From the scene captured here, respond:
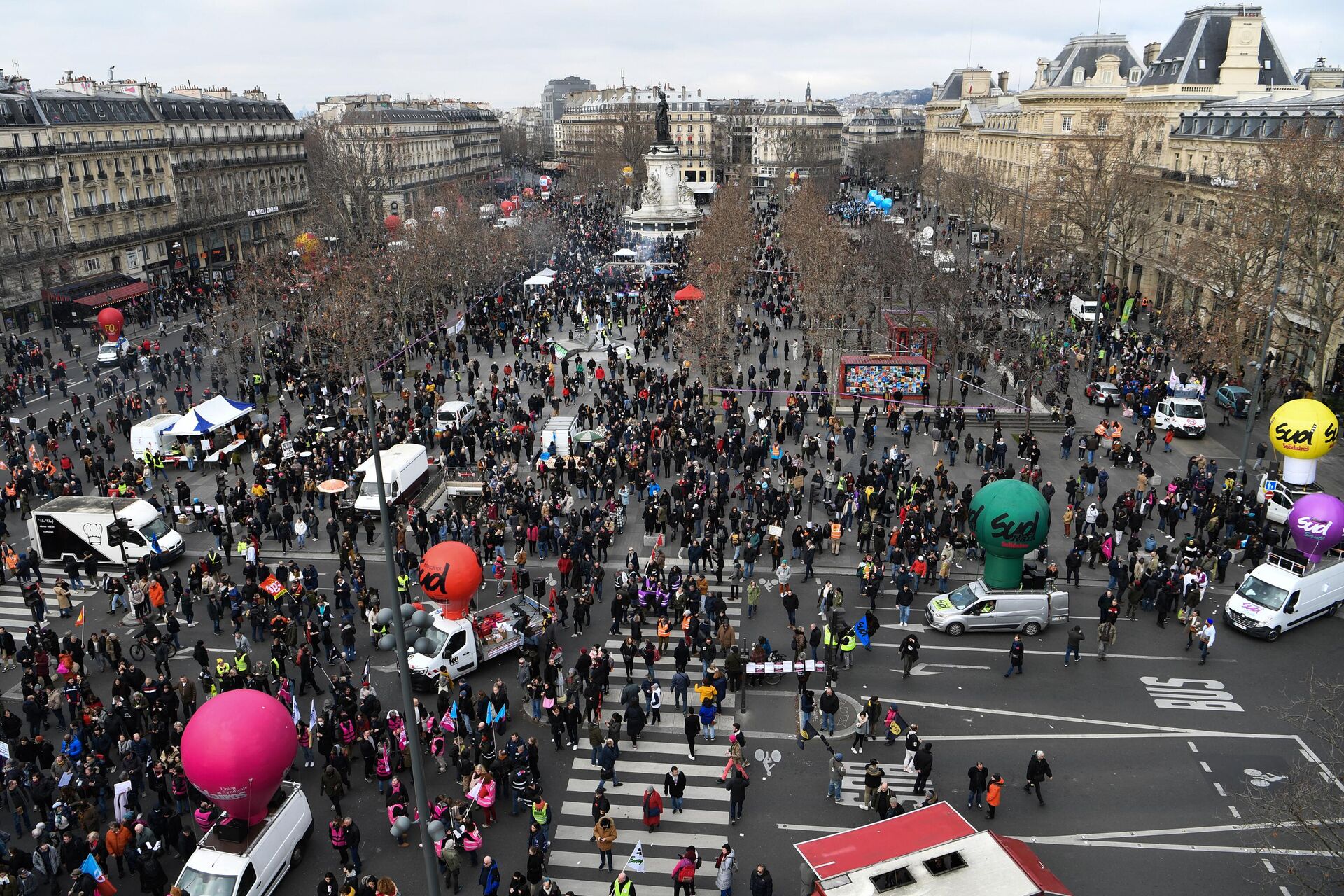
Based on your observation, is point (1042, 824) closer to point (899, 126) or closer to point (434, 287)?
point (434, 287)

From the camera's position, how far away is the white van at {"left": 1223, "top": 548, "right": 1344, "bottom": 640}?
22266 mm

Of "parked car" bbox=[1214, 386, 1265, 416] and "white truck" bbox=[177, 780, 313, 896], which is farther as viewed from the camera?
"parked car" bbox=[1214, 386, 1265, 416]

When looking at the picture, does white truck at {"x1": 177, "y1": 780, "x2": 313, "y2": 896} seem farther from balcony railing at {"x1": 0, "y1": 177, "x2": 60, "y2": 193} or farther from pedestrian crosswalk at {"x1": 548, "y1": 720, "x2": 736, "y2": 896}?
balcony railing at {"x1": 0, "y1": 177, "x2": 60, "y2": 193}

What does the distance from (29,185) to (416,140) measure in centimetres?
5759

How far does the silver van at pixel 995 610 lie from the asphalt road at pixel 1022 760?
0.32m

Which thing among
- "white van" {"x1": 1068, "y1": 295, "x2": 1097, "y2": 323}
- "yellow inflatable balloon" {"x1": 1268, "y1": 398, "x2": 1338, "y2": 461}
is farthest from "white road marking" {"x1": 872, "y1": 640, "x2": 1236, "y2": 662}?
"white van" {"x1": 1068, "y1": 295, "x2": 1097, "y2": 323}

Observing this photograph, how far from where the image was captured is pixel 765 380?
43031 millimetres

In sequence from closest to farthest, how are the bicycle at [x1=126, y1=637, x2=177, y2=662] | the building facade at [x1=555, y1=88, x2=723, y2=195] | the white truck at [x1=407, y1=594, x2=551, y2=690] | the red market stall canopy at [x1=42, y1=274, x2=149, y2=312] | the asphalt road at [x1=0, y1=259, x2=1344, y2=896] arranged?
the asphalt road at [x1=0, y1=259, x2=1344, y2=896] → the white truck at [x1=407, y1=594, x2=551, y2=690] → the bicycle at [x1=126, y1=637, x2=177, y2=662] → the red market stall canopy at [x1=42, y1=274, x2=149, y2=312] → the building facade at [x1=555, y1=88, x2=723, y2=195]

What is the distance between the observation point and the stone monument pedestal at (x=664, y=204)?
83.1 meters

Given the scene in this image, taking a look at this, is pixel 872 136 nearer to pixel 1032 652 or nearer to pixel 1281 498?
pixel 1281 498

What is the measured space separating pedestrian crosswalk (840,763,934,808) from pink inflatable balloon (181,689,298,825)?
9696mm

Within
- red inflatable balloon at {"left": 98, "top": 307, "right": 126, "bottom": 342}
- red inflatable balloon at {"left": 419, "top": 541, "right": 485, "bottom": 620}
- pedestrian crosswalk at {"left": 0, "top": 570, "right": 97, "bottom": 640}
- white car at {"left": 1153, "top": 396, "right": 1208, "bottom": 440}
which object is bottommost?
pedestrian crosswalk at {"left": 0, "top": 570, "right": 97, "bottom": 640}

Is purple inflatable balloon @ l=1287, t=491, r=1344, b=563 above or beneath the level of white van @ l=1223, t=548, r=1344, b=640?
above

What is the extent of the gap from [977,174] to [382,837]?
8213 cm
